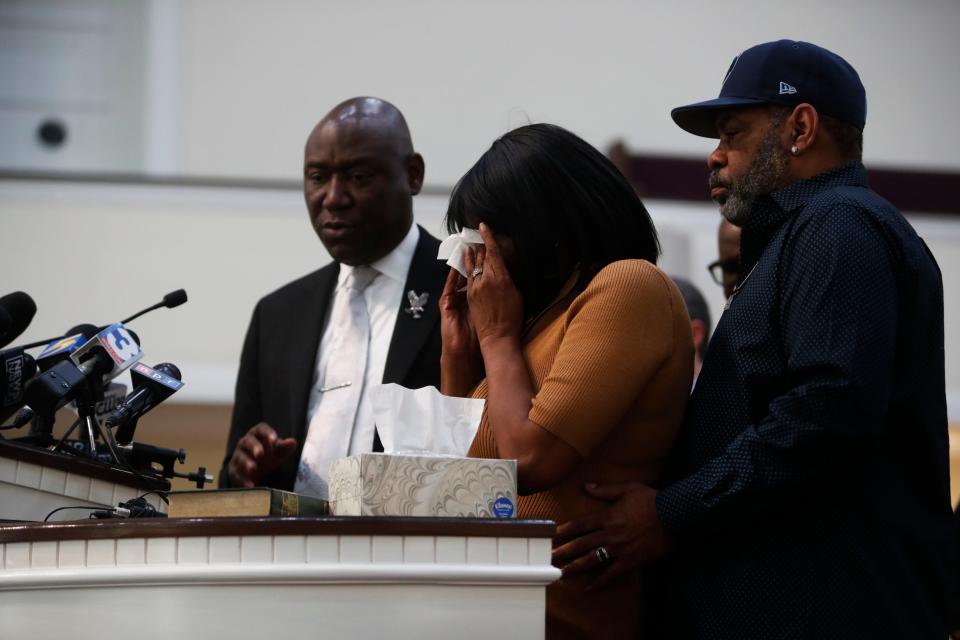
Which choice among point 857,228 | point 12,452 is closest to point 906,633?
point 857,228

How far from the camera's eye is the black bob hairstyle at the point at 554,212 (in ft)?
5.88

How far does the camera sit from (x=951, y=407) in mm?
5352

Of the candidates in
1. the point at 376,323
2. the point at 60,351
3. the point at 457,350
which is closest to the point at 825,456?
the point at 457,350

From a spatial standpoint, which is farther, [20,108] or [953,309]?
[953,309]

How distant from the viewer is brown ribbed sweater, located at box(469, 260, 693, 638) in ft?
5.21

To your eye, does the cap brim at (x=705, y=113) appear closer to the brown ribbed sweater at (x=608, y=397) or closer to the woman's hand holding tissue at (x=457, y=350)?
the brown ribbed sweater at (x=608, y=397)

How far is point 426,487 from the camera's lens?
54.4 inches

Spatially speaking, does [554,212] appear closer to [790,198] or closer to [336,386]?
[790,198]

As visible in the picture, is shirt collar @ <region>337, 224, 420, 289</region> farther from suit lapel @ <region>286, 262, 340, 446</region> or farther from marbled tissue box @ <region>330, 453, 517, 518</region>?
marbled tissue box @ <region>330, 453, 517, 518</region>

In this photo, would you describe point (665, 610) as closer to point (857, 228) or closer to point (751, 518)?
point (751, 518)

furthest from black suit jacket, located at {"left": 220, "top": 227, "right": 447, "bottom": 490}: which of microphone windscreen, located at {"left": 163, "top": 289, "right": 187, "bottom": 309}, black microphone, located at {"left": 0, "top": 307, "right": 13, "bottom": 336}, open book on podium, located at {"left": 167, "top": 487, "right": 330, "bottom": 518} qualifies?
open book on podium, located at {"left": 167, "top": 487, "right": 330, "bottom": 518}

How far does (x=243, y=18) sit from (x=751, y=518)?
13.6 feet

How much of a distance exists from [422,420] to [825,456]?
1.56 feet

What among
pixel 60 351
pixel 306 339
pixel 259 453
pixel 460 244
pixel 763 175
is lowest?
pixel 259 453
